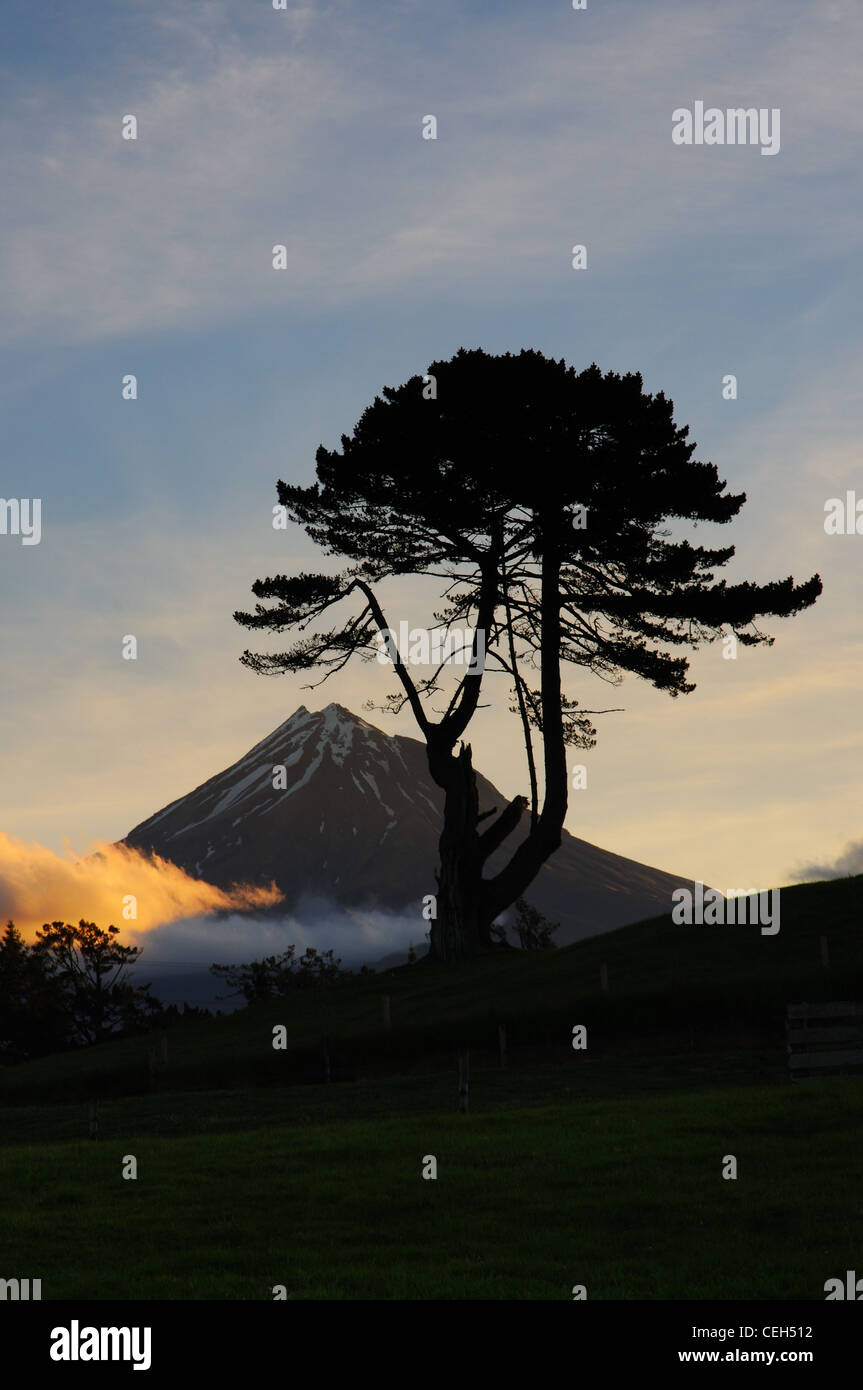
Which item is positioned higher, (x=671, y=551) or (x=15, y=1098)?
(x=671, y=551)

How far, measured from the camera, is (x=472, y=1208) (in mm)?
15234

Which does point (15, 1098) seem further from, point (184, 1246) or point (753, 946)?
point (184, 1246)

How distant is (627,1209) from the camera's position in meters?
14.7

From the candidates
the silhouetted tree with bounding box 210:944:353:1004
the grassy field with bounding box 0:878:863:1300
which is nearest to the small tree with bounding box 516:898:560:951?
the silhouetted tree with bounding box 210:944:353:1004

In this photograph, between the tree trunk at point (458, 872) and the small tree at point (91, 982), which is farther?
the small tree at point (91, 982)

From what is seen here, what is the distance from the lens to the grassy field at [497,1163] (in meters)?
12.3

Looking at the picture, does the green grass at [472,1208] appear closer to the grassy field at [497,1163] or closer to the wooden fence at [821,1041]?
the grassy field at [497,1163]

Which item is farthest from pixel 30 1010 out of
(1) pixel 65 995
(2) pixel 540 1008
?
(2) pixel 540 1008

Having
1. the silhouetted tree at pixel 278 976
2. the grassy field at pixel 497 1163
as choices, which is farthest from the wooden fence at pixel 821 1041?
the silhouetted tree at pixel 278 976

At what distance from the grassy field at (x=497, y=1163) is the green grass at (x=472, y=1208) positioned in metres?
0.05

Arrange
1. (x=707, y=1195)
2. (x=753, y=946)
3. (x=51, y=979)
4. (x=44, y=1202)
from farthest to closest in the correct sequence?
(x=51, y=979) → (x=753, y=946) → (x=44, y=1202) → (x=707, y=1195)

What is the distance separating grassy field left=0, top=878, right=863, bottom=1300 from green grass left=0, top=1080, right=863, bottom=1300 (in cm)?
5
